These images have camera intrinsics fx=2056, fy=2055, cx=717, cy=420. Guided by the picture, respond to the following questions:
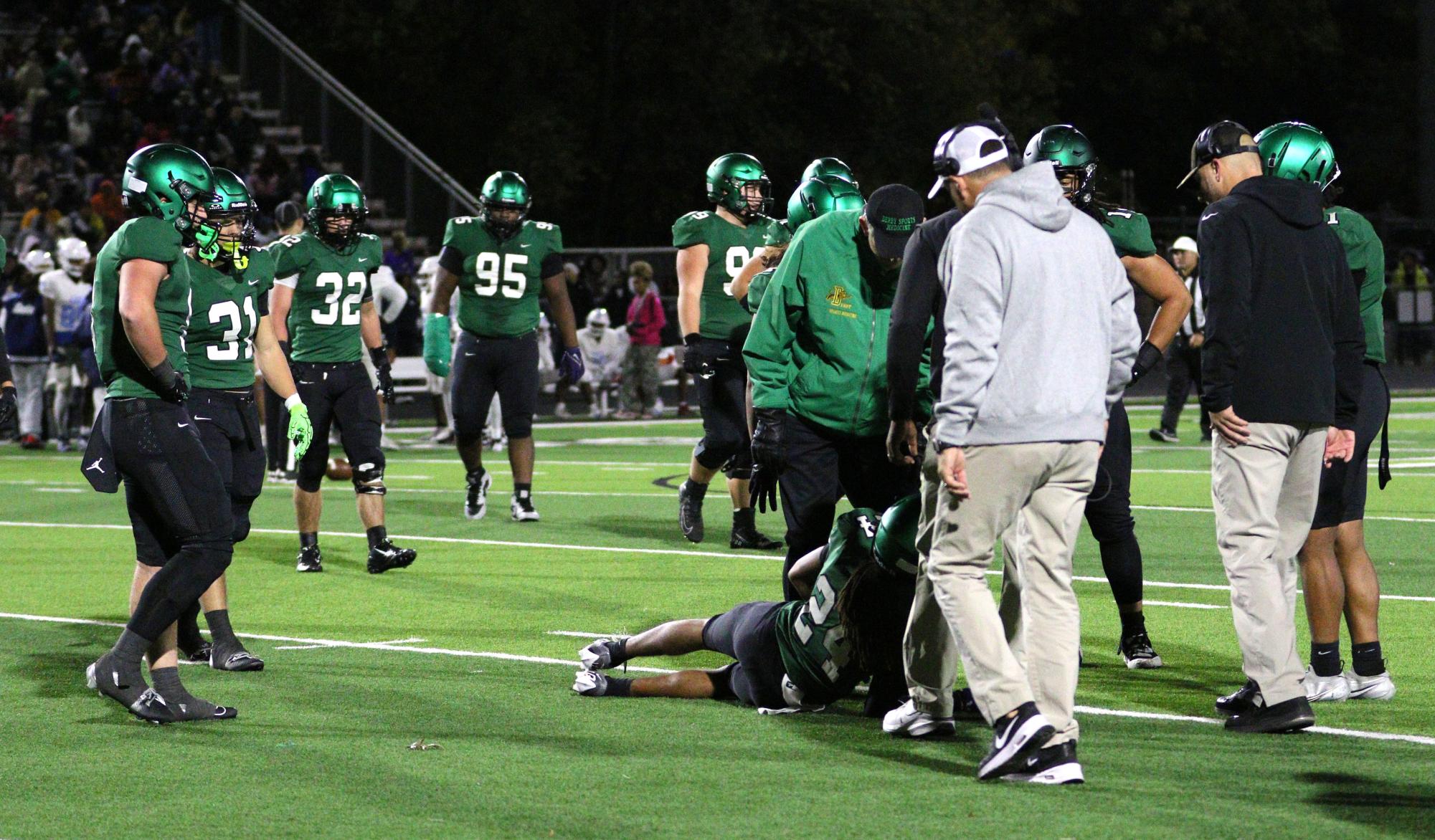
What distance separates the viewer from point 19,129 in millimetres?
28516

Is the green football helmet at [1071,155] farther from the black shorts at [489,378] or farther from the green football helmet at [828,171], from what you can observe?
the black shorts at [489,378]

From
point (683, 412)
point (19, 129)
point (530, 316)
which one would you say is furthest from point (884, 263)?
point (19, 129)

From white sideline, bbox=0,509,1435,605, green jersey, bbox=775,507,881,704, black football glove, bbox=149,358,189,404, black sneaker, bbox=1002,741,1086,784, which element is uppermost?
black football glove, bbox=149,358,189,404

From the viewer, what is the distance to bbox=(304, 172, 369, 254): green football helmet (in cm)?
1171

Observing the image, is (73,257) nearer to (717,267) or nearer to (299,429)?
(717,267)

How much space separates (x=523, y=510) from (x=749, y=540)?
2.21 m

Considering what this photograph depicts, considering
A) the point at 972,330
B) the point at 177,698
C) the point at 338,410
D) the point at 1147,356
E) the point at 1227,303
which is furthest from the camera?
the point at 338,410

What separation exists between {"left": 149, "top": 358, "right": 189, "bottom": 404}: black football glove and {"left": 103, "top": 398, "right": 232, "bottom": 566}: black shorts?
0.05 meters

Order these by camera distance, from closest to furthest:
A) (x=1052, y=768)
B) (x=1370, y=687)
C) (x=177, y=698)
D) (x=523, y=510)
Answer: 1. (x=1052, y=768)
2. (x=177, y=698)
3. (x=1370, y=687)
4. (x=523, y=510)

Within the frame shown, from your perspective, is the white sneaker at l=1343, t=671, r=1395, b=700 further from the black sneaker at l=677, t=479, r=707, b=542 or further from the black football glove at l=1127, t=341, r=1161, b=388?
the black sneaker at l=677, t=479, r=707, b=542

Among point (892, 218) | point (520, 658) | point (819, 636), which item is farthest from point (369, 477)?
point (819, 636)

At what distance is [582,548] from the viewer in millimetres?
12484

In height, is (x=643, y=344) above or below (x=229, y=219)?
below

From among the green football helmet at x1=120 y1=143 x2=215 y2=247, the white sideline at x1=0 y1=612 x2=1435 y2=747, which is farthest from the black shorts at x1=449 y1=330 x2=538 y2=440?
the green football helmet at x1=120 y1=143 x2=215 y2=247
